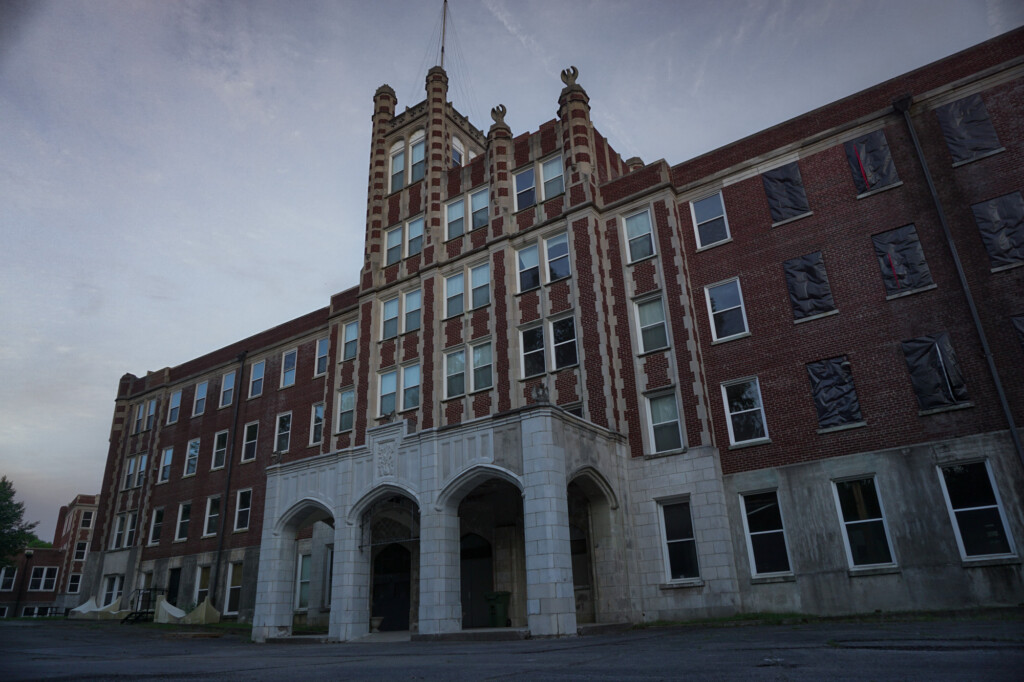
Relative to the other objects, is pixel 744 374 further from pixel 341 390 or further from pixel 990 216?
pixel 341 390

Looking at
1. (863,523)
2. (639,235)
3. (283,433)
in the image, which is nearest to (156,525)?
(283,433)

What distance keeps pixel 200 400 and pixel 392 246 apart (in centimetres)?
1970

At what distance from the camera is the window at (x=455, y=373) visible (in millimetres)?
27641

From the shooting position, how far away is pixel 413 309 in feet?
101

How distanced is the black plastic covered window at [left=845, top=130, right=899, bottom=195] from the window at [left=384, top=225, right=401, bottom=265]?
1992 centimetres

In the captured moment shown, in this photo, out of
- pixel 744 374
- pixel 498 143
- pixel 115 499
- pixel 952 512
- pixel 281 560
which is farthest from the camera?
pixel 115 499

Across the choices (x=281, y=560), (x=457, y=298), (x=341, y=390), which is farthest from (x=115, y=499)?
(x=457, y=298)

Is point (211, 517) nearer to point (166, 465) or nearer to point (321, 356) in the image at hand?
point (166, 465)

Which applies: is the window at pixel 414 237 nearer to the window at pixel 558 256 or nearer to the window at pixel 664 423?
the window at pixel 558 256

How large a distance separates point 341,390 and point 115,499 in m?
24.5

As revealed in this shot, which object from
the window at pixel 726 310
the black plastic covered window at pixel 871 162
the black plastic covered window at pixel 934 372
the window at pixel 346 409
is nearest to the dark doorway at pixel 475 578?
the window at pixel 346 409

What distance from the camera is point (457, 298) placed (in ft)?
95.7

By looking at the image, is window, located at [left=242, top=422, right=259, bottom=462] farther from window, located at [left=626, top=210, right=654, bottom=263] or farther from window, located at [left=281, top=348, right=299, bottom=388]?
window, located at [left=626, top=210, right=654, bottom=263]

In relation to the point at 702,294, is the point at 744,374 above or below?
below
